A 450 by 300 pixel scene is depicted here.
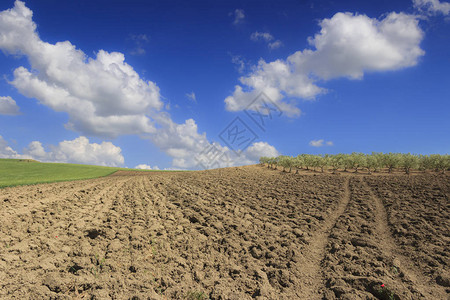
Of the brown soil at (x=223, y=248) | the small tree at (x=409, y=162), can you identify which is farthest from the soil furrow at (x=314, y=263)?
the small tree at (x=409, y=162)

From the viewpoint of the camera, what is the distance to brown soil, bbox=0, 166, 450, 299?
6.02 metres

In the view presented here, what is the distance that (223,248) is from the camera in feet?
26.7

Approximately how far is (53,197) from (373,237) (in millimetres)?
17370

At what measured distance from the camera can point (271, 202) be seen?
1427 cm

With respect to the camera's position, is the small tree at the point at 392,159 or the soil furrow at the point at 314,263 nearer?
the soil furrow at the point at 314,263

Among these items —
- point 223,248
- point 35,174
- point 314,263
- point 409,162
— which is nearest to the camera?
point 314,263

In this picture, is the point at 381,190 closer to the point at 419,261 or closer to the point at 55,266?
the point at 419,261

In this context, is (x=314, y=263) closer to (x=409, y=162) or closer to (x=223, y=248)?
(x=223, y=248)

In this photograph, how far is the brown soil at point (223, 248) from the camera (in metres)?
6.02

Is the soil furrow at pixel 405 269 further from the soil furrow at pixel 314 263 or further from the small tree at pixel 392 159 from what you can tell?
the small tree at pixel 392 159

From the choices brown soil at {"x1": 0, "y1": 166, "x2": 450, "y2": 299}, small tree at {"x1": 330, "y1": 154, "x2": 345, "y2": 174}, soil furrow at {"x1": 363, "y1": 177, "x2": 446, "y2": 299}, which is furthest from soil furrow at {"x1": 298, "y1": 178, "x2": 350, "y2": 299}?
small tree at {"x1": 330, "y1": 154, "x2": 345, "y2": 174}

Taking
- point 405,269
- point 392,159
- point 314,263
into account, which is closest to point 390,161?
point 392,159

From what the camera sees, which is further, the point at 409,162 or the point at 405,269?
the point at 409,162

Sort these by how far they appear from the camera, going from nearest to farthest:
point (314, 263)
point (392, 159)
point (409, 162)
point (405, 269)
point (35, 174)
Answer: point (405, 269) → point (314, 263) → point (409, 162) → point (392, 159) → point (35, 174)
